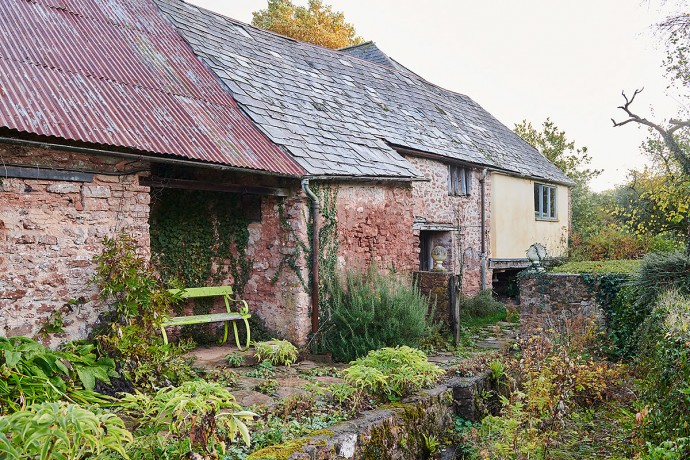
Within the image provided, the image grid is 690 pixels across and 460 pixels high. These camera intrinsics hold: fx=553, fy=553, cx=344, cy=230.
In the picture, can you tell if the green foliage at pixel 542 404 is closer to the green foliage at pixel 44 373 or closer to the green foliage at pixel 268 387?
the green foliage at pixel 268 387

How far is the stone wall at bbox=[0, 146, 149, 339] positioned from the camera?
548 centimetres

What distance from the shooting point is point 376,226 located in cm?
963

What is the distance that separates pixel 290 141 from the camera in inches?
345

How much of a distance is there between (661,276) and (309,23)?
2166 cm

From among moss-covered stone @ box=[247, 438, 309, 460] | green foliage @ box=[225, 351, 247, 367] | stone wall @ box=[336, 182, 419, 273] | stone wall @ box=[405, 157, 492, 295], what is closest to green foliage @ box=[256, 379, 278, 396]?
green foliage @ box=[225, 351, 247, 367]

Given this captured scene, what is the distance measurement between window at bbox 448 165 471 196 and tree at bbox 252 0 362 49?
13430mm

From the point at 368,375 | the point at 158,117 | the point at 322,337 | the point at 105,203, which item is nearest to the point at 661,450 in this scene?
the point at 368,375

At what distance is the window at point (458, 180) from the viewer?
1361 centimetres

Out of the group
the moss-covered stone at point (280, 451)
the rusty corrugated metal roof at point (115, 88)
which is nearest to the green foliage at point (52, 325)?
the rusty corrugated metal roof at point (115, 88)

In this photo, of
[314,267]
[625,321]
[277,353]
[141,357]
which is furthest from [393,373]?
[625,321]

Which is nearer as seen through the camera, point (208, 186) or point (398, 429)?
point (398, 429)

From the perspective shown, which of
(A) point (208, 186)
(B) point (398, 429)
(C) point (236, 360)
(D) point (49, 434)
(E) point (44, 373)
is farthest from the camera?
(A) point (208, 186)

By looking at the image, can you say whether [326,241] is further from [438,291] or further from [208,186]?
[438,291]

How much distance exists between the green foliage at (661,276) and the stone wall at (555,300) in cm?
94
